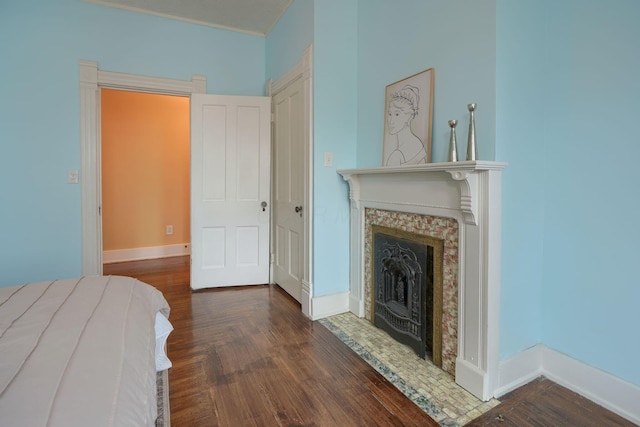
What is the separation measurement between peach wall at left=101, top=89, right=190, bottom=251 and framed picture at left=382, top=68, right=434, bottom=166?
3867 mm

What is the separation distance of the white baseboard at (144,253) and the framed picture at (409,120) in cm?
402

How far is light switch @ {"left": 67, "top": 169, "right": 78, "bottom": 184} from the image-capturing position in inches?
120

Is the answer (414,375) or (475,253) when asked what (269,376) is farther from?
(475,253)

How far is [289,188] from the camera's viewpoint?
10.9ft

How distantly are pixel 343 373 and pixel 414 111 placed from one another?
1742 millimetres

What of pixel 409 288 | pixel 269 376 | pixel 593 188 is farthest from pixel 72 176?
pixel 593 188

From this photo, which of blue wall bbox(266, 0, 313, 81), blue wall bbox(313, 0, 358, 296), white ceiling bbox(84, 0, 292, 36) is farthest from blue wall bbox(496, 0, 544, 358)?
white ceiling bbox(84, 0, 292, 36)

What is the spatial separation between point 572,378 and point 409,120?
1.79 metres

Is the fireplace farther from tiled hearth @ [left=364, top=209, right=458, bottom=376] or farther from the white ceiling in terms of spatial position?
the white ceiling

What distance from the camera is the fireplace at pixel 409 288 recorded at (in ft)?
6.64

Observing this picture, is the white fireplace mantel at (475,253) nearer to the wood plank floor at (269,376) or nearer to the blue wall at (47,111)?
the wood plank floor at (269,376)

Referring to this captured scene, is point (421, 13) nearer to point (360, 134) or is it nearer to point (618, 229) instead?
point (360, 134)

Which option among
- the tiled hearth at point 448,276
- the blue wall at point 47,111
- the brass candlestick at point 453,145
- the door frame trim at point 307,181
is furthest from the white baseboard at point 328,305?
the blue wall at point 47,111

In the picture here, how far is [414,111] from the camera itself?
2227mm
